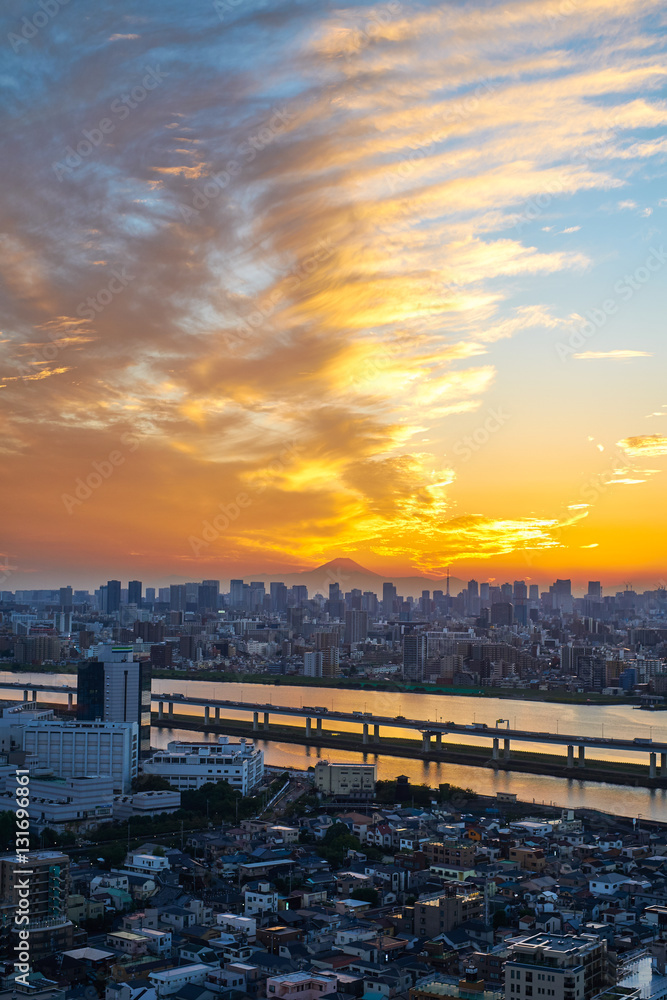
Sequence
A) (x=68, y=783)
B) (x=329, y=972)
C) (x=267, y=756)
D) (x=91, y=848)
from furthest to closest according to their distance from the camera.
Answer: (x=267, y=756) < (x=68, y=783) < (x=91, y=848) < (x=329, y=972)

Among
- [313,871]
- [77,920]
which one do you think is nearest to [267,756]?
[313,871]

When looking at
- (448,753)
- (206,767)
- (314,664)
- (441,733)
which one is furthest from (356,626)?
(206,767)

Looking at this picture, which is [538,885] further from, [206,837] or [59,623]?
[59,623]

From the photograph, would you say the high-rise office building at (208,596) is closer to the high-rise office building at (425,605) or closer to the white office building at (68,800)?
the high-rise office building at (425,605)

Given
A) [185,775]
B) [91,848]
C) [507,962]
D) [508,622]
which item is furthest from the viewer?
[508,622]

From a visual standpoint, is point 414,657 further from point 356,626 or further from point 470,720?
point 356,626
